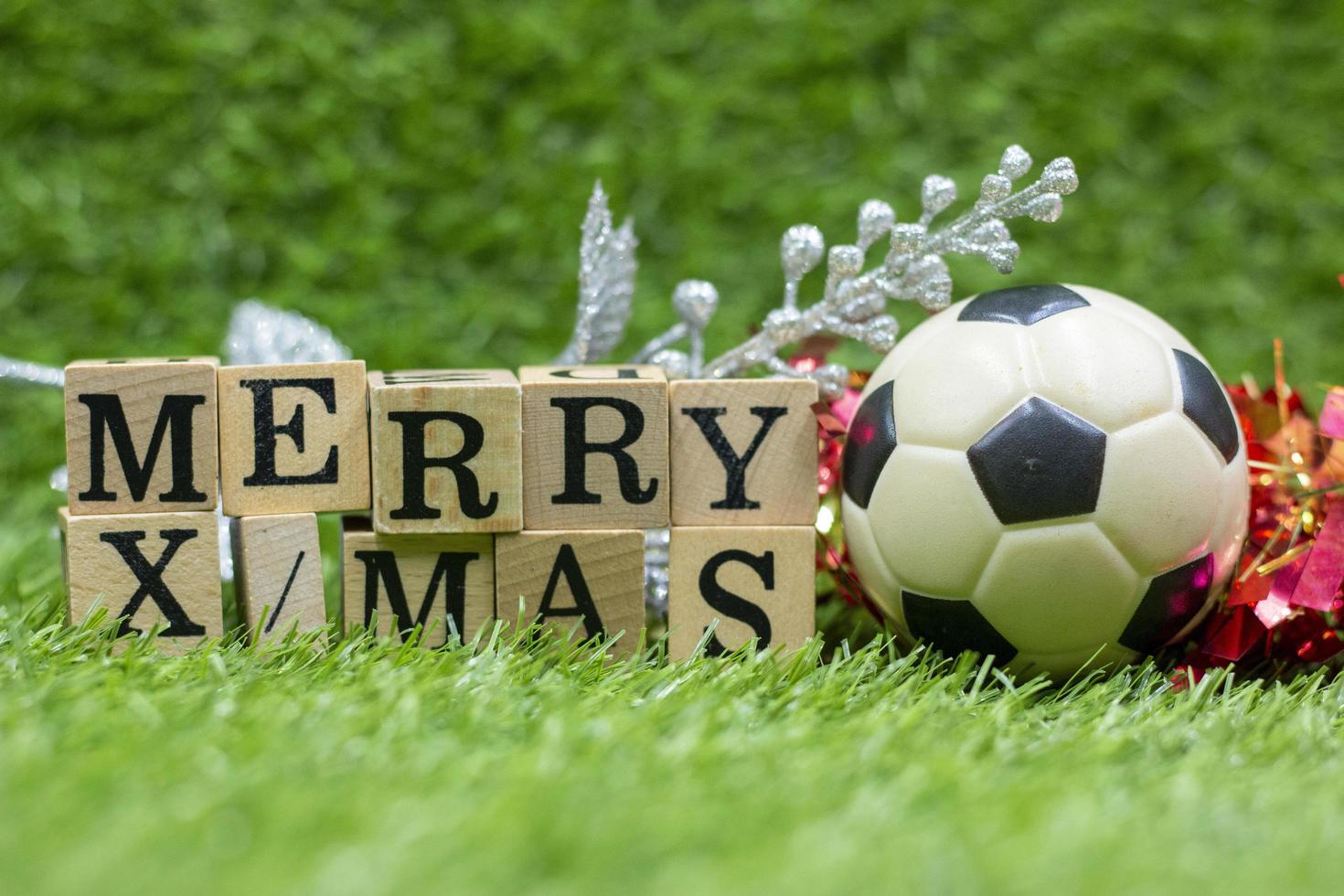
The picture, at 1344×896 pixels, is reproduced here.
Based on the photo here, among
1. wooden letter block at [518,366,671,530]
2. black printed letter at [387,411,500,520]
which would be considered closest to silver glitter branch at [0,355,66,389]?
black printed letter at [387,411,500,520]

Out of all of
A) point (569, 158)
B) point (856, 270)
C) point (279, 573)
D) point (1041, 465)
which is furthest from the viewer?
point (569, 158)

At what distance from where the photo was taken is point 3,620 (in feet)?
3.89

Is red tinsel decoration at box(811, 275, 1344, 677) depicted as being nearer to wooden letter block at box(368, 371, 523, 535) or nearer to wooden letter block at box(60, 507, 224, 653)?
wooden letter block at box(368, 371, 523, 535)

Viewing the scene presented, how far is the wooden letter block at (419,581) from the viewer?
1.17 meters

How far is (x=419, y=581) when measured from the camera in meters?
1.18

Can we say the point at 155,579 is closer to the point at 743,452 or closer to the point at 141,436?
the point at 141,436

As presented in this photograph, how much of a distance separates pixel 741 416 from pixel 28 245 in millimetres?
1230

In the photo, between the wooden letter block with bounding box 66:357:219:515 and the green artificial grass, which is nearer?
the wooden letter block with bounding box 66:357:219:515

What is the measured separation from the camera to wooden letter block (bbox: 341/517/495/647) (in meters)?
1.17

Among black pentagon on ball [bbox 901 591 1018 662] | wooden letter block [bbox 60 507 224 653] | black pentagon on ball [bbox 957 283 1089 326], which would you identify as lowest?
black pentagon on ball [bbox 901 591 1018 662]

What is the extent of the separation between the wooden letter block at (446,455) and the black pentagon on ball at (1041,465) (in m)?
0.42

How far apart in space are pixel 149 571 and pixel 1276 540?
1.06 meters

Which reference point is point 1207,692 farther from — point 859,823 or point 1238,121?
point 1238,121

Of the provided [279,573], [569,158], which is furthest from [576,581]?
[569,158]
